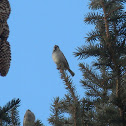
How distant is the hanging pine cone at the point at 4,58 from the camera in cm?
273

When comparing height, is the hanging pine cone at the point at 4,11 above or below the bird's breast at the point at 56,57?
below

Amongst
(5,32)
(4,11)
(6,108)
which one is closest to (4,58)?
(5,32)

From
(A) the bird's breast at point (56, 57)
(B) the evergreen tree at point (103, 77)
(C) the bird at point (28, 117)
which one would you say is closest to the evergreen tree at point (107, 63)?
(B) the evergreen tree at point (103, 77)

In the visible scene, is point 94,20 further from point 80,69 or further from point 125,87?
point 125,87

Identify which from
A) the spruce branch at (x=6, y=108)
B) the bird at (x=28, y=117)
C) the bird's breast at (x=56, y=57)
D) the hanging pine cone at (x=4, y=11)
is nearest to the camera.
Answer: the spruce branch at (x=6, y=108)

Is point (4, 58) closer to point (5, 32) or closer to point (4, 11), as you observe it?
point (5, 32)

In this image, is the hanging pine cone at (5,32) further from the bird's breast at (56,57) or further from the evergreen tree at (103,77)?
the bird's breast at (56,57)

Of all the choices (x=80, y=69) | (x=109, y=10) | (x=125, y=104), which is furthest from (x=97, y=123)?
(x=109, y=10)

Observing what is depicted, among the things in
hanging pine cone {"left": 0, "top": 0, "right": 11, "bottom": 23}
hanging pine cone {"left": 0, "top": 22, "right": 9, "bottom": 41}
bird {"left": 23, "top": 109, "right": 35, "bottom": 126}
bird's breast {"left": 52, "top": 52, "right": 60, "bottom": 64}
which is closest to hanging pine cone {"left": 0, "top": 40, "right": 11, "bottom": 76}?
hanging pine cone {"left": 0, "top": 22, "right": 9, "bottom": 41}

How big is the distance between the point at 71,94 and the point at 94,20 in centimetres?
144

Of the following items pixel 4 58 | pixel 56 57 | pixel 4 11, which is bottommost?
pixel 4 58

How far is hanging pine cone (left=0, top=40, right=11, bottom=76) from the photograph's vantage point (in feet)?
8.96

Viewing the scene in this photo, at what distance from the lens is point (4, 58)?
2.75 m

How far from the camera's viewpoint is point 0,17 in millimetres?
2707
